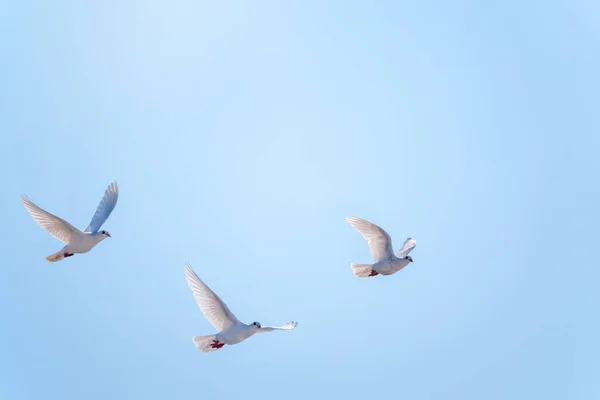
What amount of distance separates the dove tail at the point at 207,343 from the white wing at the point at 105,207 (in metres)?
6.64

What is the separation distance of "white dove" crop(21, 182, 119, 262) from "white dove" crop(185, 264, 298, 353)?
17.8ft

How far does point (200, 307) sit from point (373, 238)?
7531 millimetres

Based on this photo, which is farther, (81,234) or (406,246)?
(406,246)

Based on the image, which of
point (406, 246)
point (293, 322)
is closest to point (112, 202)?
point (293, 322)

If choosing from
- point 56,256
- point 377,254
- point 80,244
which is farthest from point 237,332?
point 56,256

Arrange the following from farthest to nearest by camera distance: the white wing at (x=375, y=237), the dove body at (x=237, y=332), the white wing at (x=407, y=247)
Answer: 1. the white wing at (x=407, y=247)
2. the white wing at (x=375, y=237)
3. the dove body at (x=237, y=332)

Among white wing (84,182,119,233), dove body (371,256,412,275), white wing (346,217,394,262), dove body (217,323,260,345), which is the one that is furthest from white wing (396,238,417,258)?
white wing (84,182,119,233)

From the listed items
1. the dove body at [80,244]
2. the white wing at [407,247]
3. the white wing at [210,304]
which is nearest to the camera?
the white wing at [210,304]

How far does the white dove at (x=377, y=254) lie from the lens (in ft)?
119

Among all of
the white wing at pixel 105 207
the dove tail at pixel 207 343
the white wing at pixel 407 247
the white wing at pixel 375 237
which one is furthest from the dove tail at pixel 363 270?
the white wing at pixel 105 207

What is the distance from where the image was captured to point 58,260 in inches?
1458

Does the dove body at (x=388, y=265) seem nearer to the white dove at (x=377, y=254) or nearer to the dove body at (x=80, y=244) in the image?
the white dove at (x=377, y=254)

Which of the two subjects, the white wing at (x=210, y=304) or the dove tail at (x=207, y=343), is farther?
the dove tail at (x=207, y=343)

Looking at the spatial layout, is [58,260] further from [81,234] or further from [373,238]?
[373,238]
